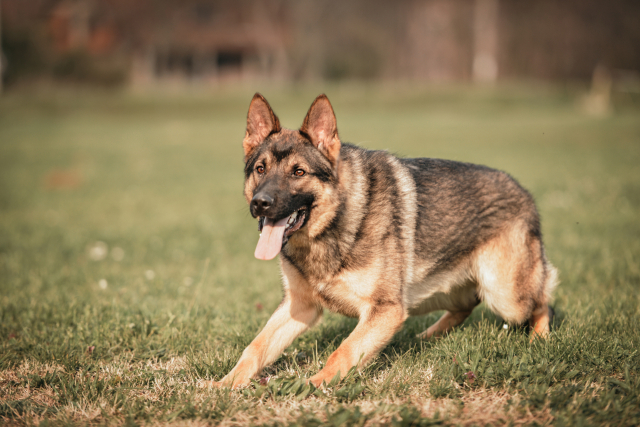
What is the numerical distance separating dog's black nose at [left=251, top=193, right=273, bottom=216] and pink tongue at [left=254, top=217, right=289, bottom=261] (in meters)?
0.14

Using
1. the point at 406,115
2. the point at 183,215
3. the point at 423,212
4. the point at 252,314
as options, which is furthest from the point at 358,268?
the point at 406,115

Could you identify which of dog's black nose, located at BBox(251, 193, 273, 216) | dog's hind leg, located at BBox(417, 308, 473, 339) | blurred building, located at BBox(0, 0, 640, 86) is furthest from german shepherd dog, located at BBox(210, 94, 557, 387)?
blurred building, located at BBox(0, 0, 640, 86)

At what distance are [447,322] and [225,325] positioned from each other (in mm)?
1930

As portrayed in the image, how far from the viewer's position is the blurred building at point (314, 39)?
3478 cm

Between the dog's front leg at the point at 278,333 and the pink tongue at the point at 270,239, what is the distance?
571 millimetres

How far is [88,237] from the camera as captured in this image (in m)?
9.05

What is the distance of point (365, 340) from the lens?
11.4ft

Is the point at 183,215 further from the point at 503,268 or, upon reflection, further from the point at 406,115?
the point at 406,115

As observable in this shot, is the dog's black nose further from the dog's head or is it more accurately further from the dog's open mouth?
the dog's open mouth

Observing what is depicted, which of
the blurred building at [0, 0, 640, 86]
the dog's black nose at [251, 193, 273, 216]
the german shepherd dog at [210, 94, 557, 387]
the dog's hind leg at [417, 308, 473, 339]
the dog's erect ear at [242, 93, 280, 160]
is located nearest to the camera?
the dog's black nose at [251, 193, 273, 216]

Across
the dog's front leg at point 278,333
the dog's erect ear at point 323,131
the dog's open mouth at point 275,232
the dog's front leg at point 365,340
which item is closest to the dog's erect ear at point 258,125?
the dog's erect ear at point 323,131

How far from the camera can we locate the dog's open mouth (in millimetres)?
3342

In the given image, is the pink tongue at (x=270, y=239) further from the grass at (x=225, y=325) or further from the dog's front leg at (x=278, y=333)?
the grass at (x=225, y=325)

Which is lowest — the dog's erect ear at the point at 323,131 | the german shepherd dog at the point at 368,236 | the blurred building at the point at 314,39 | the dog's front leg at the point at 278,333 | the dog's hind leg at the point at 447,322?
the dog's hind leg at the point at 447,322
